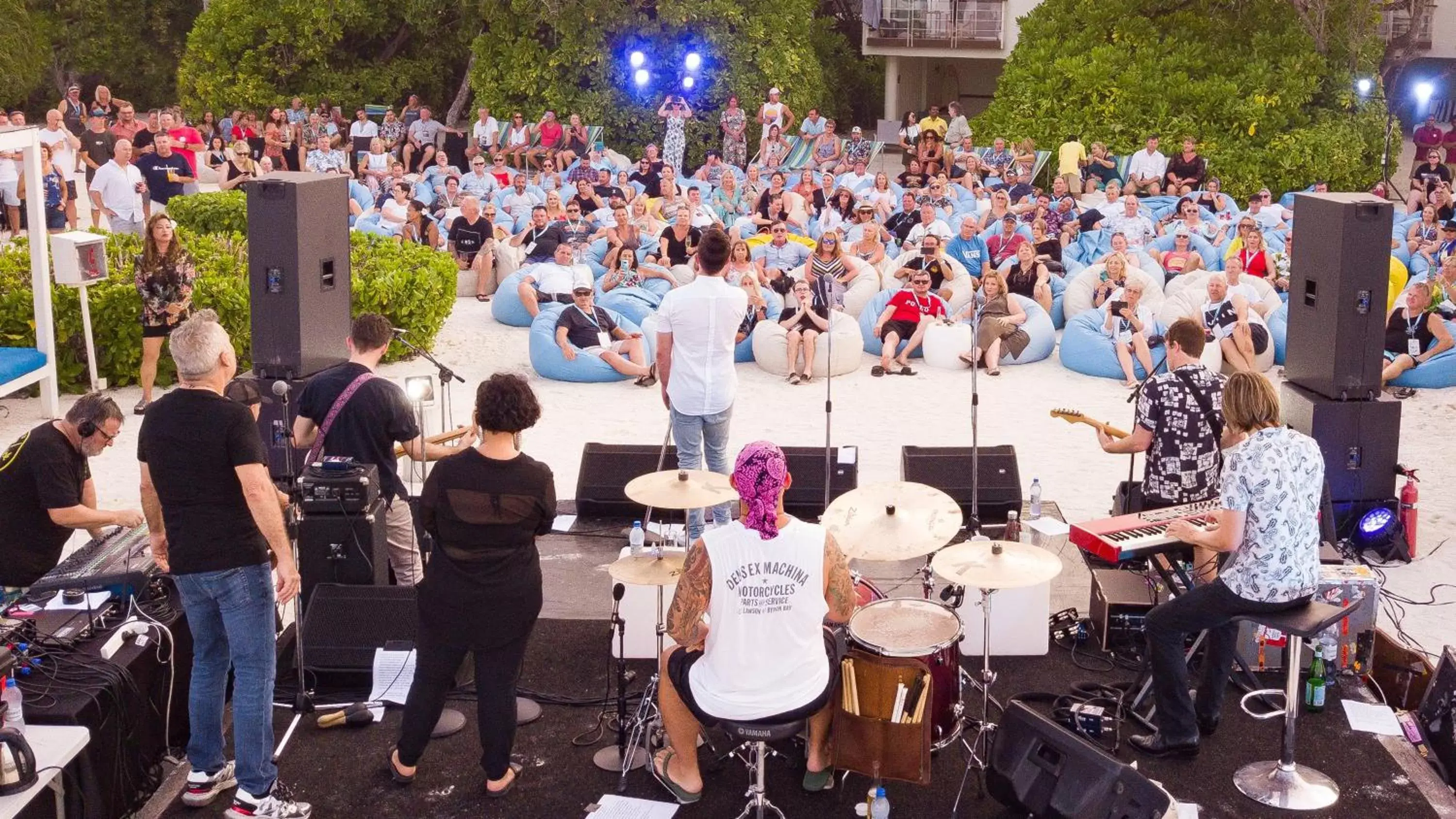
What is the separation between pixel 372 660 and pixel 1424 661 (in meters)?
4.34

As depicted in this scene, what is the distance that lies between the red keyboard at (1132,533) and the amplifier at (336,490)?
9.87 ft

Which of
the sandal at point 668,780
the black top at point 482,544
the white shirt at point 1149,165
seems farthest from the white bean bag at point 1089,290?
the black top at point 482,544

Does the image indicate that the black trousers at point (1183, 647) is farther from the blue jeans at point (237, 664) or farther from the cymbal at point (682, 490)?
the blue jeans at point (237, 664)

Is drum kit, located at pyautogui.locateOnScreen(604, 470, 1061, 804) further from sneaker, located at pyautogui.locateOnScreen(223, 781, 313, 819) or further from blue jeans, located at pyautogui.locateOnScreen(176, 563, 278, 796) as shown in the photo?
blue jeans, located at pyautogui.locateOnScreen(176, 563, 278, 796)

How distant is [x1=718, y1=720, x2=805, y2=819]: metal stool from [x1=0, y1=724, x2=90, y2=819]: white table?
208cm

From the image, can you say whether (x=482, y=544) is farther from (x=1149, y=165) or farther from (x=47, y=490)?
(x=1149, y=165)

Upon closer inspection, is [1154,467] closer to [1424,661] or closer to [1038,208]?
[1424,661]

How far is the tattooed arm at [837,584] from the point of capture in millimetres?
5031

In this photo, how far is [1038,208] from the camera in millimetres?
17047

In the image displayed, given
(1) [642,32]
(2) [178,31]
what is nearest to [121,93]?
(2) [178,31]

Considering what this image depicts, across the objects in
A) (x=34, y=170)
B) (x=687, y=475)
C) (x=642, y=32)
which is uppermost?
(x=642, y=32)

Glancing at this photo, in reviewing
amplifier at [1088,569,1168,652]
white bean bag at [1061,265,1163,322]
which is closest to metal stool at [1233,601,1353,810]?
amplifier at [1088,569,1168,652]

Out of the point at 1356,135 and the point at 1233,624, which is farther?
the point at 1356,135

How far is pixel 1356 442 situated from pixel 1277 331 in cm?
458
